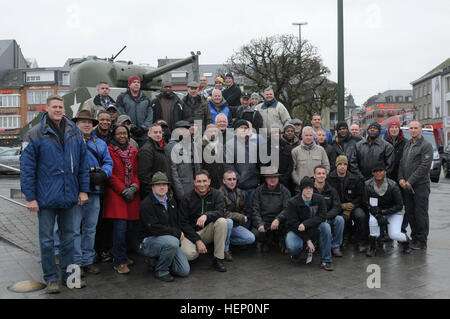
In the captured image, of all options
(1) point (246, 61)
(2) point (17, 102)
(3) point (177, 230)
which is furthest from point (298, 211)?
(2) point (17, 102)

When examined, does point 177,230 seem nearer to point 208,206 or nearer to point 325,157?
point 208,206

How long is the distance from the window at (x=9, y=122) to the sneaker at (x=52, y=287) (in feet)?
194

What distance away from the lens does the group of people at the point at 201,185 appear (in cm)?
502

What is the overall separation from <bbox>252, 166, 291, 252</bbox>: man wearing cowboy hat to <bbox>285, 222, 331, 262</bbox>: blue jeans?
0.55 metres

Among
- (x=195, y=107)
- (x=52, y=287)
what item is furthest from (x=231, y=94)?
(x=52, y=287)

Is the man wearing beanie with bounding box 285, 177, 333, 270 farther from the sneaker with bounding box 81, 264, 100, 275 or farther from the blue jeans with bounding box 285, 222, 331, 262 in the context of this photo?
the sneaker with bounding box 81, 264, 100, 275

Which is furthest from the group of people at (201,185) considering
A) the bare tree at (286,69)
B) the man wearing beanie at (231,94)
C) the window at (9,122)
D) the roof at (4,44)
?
the roof at (4,44)

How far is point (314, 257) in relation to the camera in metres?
6.46

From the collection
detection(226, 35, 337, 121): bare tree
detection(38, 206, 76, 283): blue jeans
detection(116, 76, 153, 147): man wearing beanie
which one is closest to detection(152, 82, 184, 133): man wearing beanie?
detection(116, 76, 153, 147): man wearing beanie

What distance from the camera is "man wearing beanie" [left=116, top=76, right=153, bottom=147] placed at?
299 inches

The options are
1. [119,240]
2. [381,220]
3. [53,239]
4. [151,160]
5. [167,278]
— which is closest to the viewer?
[53,239]

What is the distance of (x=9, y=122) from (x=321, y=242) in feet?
198

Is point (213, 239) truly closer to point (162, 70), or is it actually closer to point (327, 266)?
point (327, 266)

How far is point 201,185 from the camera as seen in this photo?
6.07m
